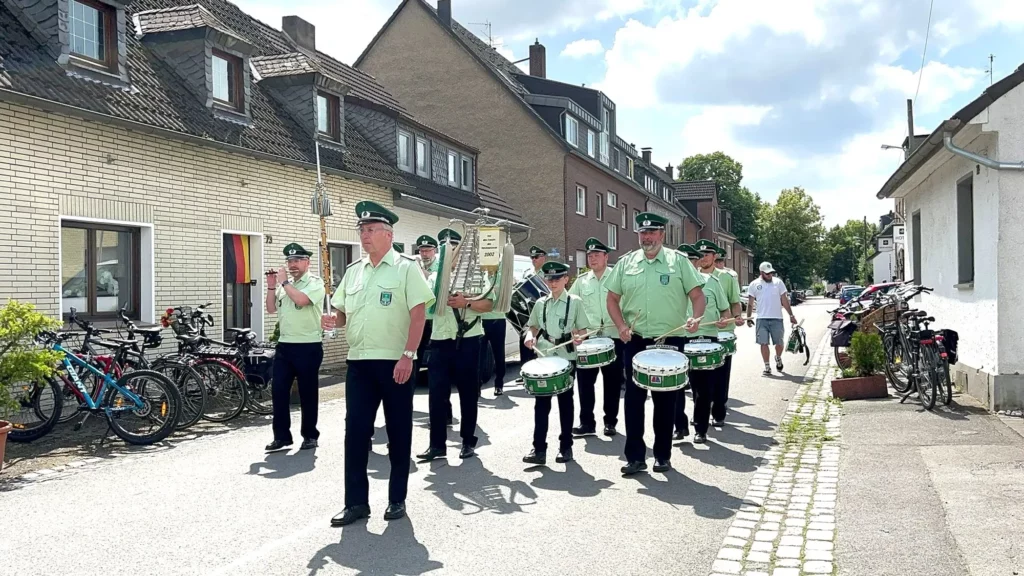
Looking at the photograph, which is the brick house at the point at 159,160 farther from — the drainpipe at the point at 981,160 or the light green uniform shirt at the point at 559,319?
the drainpipe at the point at 981,160

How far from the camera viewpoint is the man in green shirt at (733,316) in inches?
374

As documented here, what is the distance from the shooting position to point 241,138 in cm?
1448

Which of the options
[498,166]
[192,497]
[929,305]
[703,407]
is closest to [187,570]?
[192,497]

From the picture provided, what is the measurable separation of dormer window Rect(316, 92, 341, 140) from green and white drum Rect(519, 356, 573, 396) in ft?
39.6

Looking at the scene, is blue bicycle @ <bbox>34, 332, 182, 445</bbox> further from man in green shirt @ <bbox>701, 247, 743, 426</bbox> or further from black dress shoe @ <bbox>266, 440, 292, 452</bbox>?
man in green shirt @ <bbox>701, 247, 743, 426</bbox>

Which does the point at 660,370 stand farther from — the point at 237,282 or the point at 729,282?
the point at 237,282

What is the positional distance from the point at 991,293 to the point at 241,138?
10985 millimetres

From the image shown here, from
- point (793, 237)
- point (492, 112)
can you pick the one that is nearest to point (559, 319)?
point (492, 112)

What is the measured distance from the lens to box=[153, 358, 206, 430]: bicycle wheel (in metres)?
9.79

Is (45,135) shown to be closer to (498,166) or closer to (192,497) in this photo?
(192,497)

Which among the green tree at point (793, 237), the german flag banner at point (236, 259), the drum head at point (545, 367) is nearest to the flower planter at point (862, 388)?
the drum head at point (545, 367)

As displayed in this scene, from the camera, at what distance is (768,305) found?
1451 centimetres

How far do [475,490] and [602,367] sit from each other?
2.24m

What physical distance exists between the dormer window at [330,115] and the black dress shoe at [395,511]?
43.7 ft
